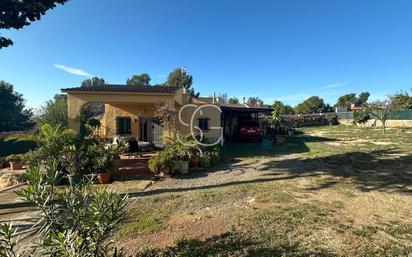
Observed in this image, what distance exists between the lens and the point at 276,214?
232 inches

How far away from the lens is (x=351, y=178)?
361 inches

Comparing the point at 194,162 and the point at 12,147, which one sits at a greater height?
the point at 12,147

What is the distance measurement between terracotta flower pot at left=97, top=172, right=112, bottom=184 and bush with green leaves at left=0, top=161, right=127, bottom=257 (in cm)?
674

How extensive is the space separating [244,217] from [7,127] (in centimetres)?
3977

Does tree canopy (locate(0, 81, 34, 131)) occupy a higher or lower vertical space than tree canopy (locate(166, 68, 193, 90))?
lower

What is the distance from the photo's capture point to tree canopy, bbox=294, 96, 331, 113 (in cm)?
6500

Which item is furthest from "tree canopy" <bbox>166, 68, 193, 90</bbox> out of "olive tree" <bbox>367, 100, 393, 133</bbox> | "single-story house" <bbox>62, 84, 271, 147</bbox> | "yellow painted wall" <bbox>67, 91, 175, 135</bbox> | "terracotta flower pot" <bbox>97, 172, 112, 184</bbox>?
"terracotta flower pot" <bbox>97, 172, 112, 184</bbox>

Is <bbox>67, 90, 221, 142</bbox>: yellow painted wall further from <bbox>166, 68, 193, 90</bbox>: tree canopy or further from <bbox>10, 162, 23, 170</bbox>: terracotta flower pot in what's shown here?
<bbox>166, 68, 193, 90</bbox>: tree canopy

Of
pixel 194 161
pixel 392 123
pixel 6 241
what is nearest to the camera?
pixel 6 241

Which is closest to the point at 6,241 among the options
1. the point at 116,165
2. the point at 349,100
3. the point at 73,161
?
the point at 73,161

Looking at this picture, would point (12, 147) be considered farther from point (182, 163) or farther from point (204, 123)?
point (182, 163)

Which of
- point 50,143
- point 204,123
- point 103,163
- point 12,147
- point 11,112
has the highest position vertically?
point 11,112

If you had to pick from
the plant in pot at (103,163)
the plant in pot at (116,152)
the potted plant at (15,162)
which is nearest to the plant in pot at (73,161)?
the plant in pot at (103,163)

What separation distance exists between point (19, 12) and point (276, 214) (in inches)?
367
